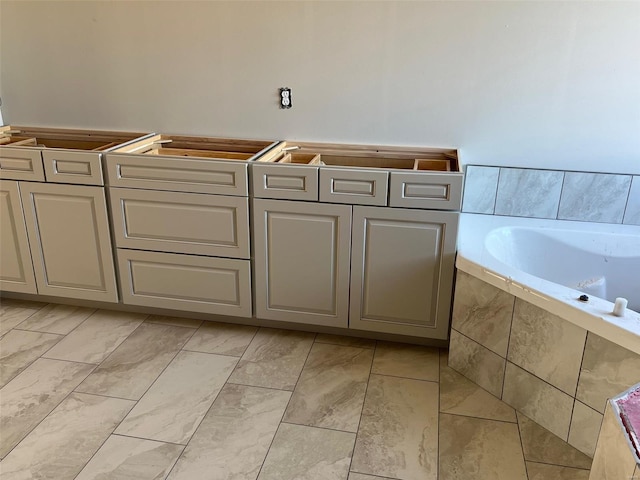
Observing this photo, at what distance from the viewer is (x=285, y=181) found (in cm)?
232

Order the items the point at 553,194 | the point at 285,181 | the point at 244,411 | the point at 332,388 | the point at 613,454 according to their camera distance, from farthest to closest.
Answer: the point at 553,194 → the point at 285,181 → the point at 332,388 → the point at 244,411 → the point at 613,454

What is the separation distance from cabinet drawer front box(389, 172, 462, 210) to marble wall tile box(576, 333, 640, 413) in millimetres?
738

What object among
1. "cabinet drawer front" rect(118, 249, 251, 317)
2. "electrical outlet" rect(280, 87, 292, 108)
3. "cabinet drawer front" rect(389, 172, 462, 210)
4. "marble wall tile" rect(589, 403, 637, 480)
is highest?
"electrical outlet" rect(280, 87, 292, 108)

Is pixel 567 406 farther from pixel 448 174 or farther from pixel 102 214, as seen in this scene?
pixel 102 214

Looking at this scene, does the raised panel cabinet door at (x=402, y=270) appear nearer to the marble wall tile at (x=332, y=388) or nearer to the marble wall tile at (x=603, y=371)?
the marble wall tile at (x=332, y=388)

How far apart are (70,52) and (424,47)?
1.81 metres

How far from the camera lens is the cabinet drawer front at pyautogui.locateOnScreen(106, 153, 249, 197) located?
235 centimetres

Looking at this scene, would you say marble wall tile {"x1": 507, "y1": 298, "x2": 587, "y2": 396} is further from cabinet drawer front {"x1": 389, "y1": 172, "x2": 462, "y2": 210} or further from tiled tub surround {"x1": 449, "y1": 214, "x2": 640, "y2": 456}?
cabinet drawer front {"x1": 389, "y1": 172, "x2": 462, "y2": 210}

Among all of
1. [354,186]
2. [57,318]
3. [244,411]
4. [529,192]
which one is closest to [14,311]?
[57,318]

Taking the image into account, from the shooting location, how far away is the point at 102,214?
2.53 m

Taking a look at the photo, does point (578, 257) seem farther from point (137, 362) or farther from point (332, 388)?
point (137, 362)

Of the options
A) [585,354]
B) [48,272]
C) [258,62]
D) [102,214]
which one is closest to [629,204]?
[585,354]

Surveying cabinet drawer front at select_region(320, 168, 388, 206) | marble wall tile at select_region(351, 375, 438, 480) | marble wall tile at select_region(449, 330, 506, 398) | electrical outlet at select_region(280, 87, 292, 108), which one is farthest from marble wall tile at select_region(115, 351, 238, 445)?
electrical outlet at select_region(280, 87, 292, 108)

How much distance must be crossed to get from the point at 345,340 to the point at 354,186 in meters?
0.75
